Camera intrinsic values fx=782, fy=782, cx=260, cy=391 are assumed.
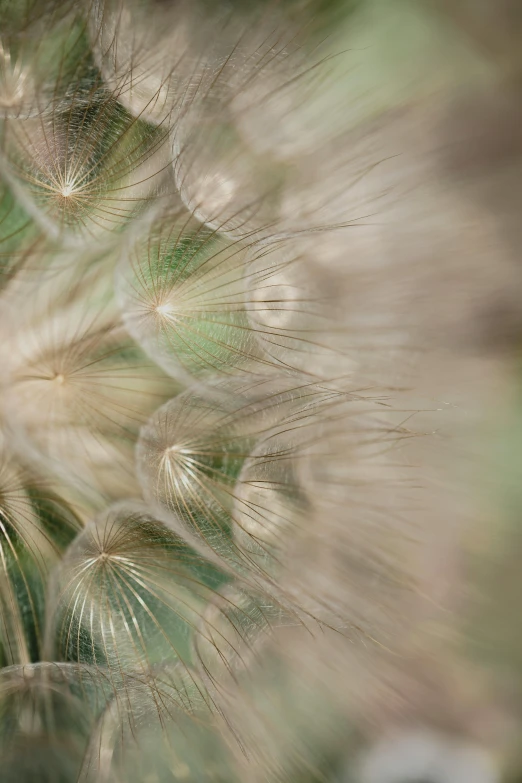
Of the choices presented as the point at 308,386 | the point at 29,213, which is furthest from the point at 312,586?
the point at 29,213

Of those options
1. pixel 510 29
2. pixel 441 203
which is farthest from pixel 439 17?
pixel 441 203

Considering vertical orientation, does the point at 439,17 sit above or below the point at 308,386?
above

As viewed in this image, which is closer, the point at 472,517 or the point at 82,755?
the point at 82,755

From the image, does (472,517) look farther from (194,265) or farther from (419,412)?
(194,265)

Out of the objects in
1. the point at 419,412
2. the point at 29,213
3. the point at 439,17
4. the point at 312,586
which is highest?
the point at 439,17

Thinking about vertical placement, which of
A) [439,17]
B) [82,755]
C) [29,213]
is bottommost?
[82,755]

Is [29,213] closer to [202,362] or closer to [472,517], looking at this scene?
[202,362]
